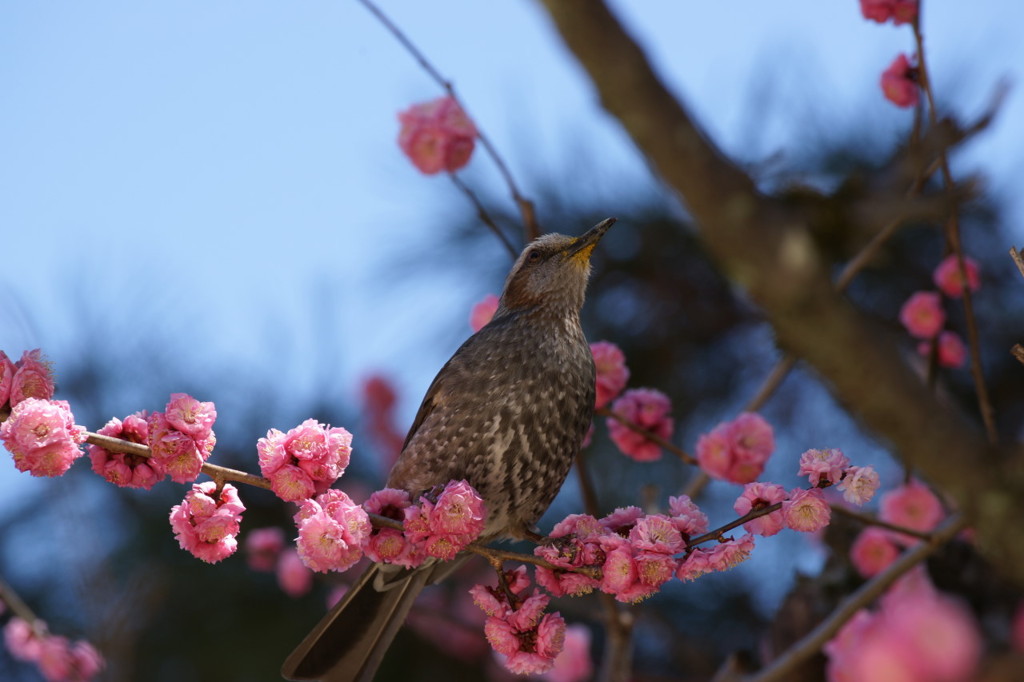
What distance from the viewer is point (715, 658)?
3479mm

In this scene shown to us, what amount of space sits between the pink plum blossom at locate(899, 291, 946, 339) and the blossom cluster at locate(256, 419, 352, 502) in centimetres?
185

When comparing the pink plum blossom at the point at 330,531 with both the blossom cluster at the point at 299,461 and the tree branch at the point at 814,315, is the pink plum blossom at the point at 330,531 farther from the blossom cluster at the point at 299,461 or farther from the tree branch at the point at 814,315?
the tree branch at the point at 814,315

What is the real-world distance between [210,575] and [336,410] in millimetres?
982

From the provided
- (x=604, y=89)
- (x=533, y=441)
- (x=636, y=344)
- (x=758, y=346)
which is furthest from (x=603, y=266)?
(x=604, y=89)

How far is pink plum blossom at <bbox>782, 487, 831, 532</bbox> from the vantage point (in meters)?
1.66

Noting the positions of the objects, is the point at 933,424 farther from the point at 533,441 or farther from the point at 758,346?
the point at 758,346

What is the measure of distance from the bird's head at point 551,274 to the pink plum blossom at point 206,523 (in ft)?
4.49

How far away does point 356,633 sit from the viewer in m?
2.49

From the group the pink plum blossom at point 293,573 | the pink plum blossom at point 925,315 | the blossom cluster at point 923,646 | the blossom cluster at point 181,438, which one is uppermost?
the blossom cluster at point 181,438

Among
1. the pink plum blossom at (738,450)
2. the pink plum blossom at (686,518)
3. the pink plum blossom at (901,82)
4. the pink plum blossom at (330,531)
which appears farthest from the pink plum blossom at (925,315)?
the pink plum blossom at (330,531)

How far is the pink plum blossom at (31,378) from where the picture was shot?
169cm

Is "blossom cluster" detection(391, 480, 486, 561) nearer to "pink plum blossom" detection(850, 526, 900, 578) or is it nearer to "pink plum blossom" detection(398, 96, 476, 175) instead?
"pink plum blossom" detection(398, 96, 476, 175)

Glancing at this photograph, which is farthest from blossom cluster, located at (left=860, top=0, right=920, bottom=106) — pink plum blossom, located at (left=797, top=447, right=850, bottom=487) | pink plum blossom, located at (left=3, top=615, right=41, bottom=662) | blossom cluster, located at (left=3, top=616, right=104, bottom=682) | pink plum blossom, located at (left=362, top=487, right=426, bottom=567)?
pink plum blossom, located at (left=3, top=615, right=41, bottom=662)

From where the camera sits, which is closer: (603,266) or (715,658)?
(715,658)
